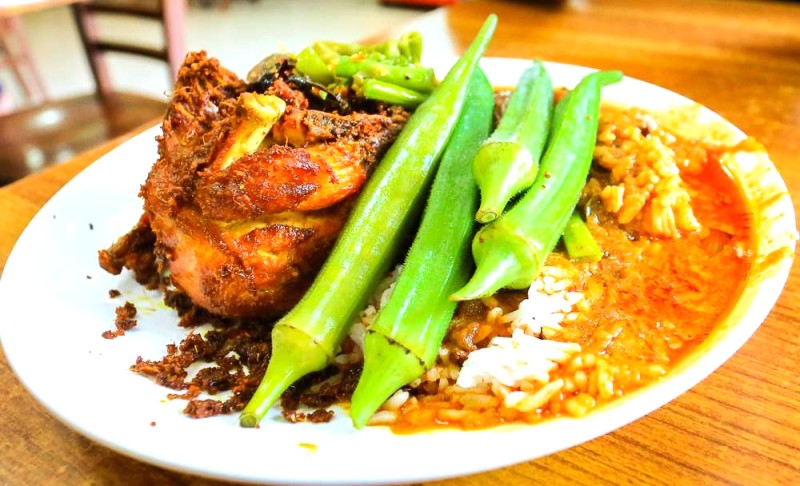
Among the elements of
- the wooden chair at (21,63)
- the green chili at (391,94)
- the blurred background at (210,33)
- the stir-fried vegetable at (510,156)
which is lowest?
the blurred background at (210,33)

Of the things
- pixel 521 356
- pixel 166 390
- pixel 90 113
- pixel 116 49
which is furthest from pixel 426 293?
pixel 116 49

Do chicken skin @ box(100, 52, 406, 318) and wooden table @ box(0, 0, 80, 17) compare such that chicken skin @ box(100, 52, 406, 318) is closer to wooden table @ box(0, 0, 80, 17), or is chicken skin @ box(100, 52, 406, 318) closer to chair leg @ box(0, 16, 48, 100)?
wooden table @ box(0, 0, 80, 17)

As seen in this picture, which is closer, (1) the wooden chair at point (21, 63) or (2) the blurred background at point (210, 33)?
(1) the wooden chair at point (21, 63)

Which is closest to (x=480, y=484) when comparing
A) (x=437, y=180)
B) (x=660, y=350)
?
(x=660, y=350)

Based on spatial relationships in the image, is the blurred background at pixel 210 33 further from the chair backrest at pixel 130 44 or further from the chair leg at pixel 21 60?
the chair backrest at pixel 130 44

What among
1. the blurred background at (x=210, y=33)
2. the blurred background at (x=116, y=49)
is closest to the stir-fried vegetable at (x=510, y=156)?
the blurred background at (x=116, y=49)

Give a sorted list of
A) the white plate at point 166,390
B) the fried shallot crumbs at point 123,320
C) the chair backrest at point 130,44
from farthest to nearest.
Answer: the chair backrest at point 130,44
the fried shallot crumbs at point 123,320
the white plate at point 166,390

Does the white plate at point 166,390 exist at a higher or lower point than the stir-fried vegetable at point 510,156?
lower
